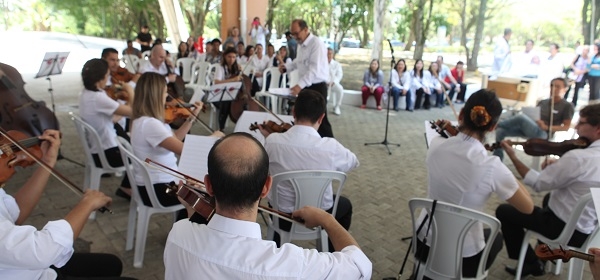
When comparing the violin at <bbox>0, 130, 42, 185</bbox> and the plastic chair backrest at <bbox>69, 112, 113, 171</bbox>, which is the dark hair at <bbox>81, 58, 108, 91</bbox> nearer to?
the plastic chair backrest at <bbox>69, 112, 113, 171</bbox>

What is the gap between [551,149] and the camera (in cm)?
285

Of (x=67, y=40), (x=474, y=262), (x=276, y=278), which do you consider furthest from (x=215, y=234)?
(x=67, y=40)

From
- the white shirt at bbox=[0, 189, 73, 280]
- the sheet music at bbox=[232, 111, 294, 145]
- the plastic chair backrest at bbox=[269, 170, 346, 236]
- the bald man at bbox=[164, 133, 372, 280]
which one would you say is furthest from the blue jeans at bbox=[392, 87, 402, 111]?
the white shirt at bbox=[0, 189, 73, 280]

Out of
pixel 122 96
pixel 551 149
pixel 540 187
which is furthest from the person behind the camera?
pixel 122 96

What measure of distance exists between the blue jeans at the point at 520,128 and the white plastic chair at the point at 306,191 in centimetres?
321

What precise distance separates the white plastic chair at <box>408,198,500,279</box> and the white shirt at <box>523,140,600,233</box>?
1.96ft

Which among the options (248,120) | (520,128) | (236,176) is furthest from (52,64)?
(520,128)

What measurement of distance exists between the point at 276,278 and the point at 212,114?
5.33m

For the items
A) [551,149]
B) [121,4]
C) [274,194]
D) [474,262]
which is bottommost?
[474,262]

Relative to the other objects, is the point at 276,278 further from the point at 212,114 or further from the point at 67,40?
the point at 67,40

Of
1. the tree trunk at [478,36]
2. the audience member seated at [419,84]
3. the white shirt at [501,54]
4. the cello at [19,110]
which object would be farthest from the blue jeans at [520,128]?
the tree trunk at [478,36]

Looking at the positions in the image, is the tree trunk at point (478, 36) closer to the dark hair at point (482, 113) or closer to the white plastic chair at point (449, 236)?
the dark hair at point (482, 113)

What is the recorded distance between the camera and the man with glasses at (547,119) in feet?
14.6

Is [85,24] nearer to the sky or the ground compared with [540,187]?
nearer to the sky
